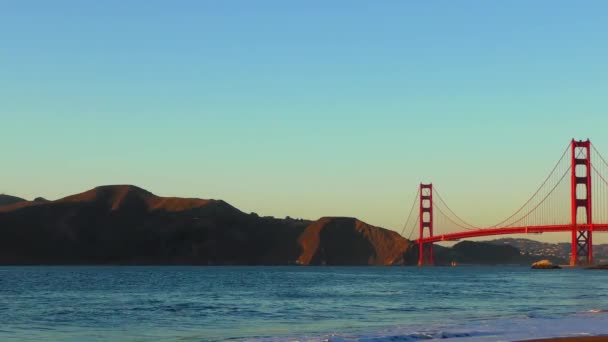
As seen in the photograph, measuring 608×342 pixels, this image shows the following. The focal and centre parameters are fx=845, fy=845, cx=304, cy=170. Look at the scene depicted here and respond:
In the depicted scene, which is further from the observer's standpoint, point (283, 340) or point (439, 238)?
point (439, 238)

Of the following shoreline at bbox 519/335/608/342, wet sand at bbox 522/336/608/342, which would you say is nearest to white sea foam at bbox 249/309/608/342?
shoreline at bbox 519/335/608/342

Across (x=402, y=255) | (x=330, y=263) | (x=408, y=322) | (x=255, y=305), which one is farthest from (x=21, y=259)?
(x=408, y=322)

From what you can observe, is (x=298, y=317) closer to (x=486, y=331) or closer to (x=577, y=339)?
(x=486, y=331)

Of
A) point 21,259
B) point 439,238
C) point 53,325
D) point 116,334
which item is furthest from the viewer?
point 21,259

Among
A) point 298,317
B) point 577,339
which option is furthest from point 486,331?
point 298,317

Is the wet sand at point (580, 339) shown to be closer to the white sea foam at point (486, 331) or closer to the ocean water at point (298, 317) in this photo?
the white sea foam at point (486, 331)

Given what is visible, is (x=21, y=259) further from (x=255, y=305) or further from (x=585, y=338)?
(x=585, y=338)

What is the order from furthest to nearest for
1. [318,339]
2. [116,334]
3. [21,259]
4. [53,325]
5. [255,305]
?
[21,259] → [255,305] → [53,325] → [116,334] → [318,339]
